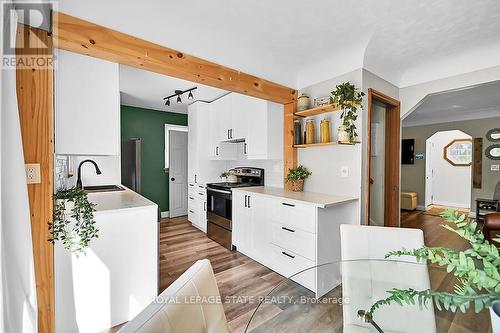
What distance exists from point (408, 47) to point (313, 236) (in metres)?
2.25

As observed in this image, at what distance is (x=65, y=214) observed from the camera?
1609 mm

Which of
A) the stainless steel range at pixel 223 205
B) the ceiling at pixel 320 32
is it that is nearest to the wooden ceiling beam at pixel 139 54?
the ceiling at pixel 320 32

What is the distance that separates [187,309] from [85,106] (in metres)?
1.86

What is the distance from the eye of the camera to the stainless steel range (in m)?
3.43

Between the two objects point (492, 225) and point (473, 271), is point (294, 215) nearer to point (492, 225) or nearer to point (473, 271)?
point (473, 271)

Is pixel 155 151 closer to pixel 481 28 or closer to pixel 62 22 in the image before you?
pixel 62 22

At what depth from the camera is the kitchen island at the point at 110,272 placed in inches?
64.5

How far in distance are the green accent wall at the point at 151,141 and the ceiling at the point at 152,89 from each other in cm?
21

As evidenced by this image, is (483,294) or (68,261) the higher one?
(483,294)

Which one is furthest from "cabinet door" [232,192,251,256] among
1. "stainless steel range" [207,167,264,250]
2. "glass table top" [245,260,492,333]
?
"glass table top" [245,260,492,333]

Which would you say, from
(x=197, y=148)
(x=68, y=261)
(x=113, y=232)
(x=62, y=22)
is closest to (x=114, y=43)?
(x=62, y=22)

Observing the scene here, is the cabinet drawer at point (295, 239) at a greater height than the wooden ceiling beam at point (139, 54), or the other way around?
the wooden ceiling beam at point (139, 54)

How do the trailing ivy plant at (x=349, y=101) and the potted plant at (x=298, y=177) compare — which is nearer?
the trailing ivy plant at (x=349, y=101)

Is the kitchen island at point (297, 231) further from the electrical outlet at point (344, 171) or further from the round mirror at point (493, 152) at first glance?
the round mirror at point (493, 152)
